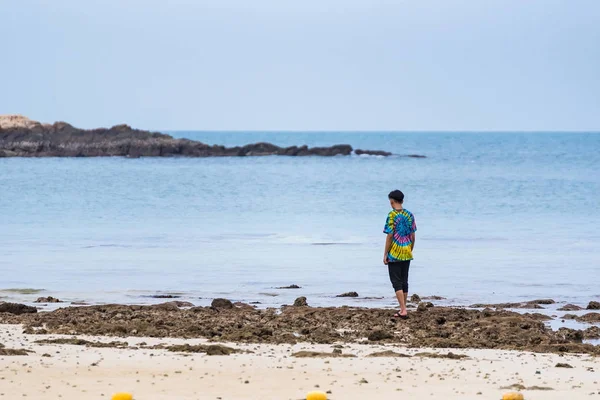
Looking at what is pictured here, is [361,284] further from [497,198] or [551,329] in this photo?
[497,198]

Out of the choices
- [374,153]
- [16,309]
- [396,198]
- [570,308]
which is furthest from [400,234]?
[374,153]

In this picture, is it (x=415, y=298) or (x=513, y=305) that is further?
(x=415, y=298)

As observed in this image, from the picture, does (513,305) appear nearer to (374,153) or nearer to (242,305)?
(242,305)

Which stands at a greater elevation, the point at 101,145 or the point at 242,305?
the point at 101,145

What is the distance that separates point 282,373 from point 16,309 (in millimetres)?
5491

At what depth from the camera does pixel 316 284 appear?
56.2ft

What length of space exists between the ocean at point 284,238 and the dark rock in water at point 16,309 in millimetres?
1586

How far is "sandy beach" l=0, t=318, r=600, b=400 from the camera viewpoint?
26.3 feet

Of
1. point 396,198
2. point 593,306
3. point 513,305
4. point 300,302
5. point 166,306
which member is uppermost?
point 396,198

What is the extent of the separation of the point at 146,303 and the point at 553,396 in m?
8.08

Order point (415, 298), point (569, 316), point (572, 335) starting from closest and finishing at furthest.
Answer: point (572, 335) < point (569, 316) < point (415, 298)

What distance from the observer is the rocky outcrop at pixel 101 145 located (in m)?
91.4

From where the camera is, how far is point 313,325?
11.9 meters

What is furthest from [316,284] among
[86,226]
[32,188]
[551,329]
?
[32,188]
